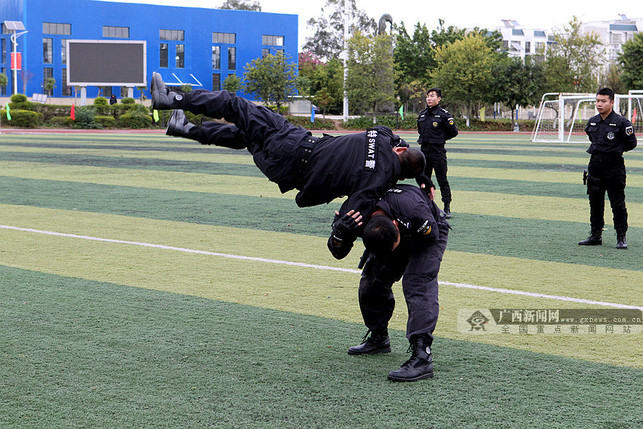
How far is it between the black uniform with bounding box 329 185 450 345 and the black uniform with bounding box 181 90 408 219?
168 millimetres

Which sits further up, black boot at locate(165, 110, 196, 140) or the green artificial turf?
black boot at locate(165, 110, 196, 140)

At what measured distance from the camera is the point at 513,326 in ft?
21.0

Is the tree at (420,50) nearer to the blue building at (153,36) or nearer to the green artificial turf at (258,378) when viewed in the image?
the blue building at (153,36)

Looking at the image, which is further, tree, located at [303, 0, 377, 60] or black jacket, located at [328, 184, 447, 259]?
tree, located at [303, 0, 377, 60]

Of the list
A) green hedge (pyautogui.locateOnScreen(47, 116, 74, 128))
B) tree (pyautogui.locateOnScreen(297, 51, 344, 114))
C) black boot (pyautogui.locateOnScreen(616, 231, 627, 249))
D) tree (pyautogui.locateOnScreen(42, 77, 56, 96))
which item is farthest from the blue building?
black boot (pyautogui.locateOnScreen(616, 231, 627, 249))

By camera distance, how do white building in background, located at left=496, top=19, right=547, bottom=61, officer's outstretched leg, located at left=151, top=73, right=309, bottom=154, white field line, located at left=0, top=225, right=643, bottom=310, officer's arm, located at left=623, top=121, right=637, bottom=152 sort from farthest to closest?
white building in background, located at left=496, top=19, right=547, bottom=61
officer's arm, located at left=623, top=121, right=637, bottom=152
white field line, located at left=0, top=225, right=643, bottom=310
officer's outstretched leg, located at left=151, top=73, right=309, bottom=154

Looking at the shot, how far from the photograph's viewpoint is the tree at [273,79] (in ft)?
208

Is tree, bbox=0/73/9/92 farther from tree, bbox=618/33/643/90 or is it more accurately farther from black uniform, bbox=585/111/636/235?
black uniform, bbox=585/111/636/235

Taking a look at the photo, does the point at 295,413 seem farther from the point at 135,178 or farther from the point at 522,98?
the point at 522,98

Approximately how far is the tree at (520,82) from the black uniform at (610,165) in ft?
167

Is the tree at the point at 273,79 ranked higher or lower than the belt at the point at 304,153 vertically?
higher

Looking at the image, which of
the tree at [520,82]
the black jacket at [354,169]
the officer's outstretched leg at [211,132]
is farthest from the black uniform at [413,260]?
the tree at [520,82]

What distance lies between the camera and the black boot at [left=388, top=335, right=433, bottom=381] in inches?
196

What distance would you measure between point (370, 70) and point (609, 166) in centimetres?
5121
